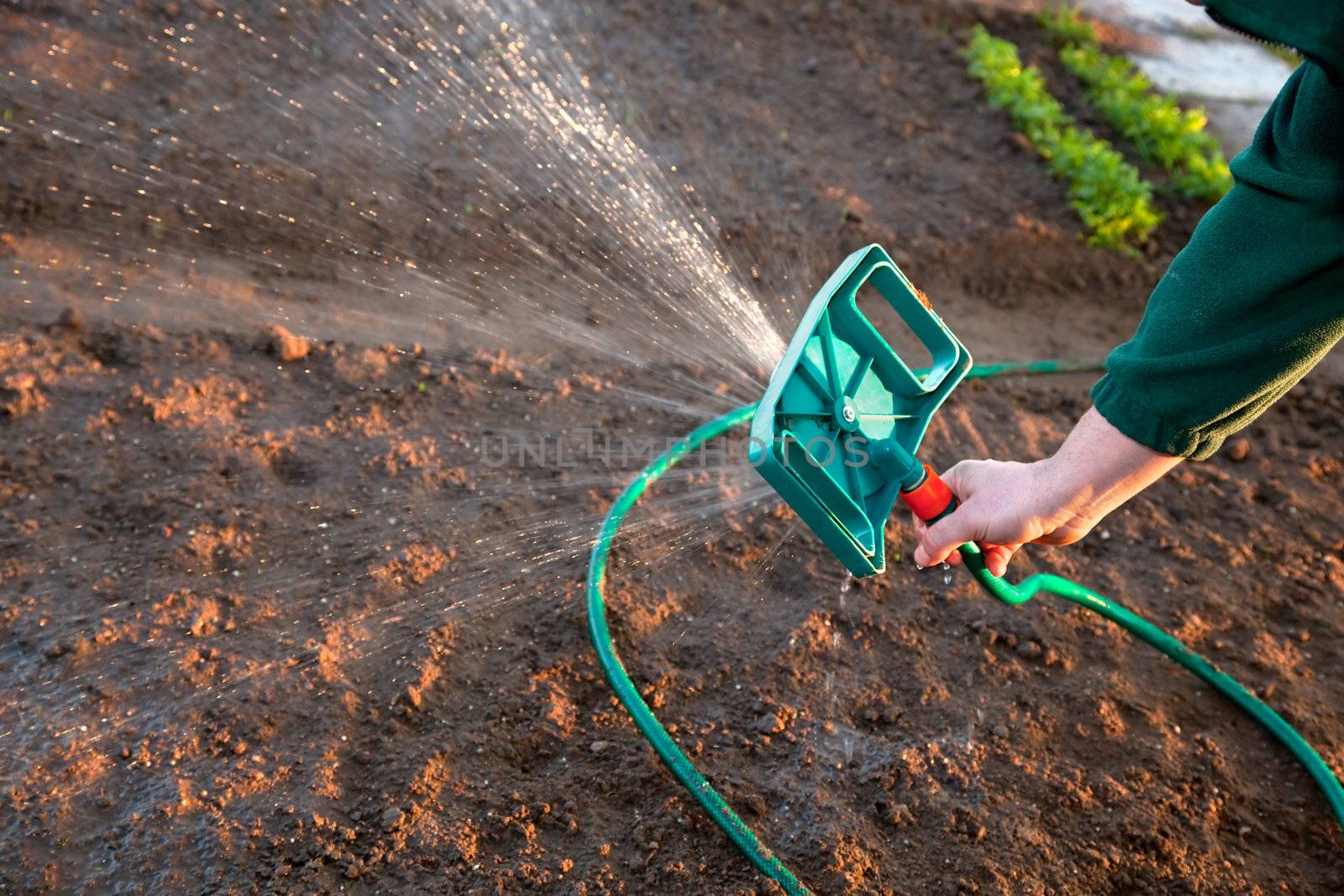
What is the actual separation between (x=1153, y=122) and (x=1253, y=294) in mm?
3636

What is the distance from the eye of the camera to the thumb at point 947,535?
72.6 inches

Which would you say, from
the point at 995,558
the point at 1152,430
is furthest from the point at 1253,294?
the point at 995,558

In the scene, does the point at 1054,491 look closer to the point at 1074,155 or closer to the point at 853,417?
the point at 853,417

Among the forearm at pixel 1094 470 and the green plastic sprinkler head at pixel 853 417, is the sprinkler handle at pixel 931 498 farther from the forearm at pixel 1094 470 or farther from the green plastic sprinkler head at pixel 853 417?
the forearm at pixel 1094 470

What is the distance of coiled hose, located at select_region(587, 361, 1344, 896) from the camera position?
217 cm

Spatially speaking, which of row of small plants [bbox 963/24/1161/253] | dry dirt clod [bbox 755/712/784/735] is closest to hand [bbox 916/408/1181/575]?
dry dirt clod [bbox 755/712/784/735]

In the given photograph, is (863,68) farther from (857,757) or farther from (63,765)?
(63,765)

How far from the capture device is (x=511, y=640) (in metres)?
2.57

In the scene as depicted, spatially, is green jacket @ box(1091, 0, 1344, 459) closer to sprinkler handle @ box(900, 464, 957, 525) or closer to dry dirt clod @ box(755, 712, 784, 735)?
sprinkler handle @ box(900, 464, 957, 525)

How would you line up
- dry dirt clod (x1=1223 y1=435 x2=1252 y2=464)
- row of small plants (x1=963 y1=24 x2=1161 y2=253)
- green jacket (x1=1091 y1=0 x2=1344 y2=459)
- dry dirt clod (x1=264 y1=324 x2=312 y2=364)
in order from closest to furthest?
green jacket (x1=1091 y1=0 x2=1344 y2=459), dry dirt clod (x1=264 y1=324 x2=312 y2=364), dry dirt clod (x1=1223 y1=435 x2=1252 y2=464), row of small plants (x1=963 y1=24 x2=1161 y2=253)

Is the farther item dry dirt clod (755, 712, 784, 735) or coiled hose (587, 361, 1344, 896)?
dry dirt clod (755, 712, 784, 735)

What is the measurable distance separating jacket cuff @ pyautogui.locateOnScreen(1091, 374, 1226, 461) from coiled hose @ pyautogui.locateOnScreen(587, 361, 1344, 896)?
23.0 inches

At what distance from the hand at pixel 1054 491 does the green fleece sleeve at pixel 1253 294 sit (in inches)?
2.1

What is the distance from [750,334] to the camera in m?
3.58
